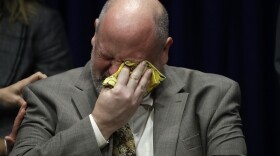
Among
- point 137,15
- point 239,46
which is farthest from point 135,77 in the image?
point 239,46

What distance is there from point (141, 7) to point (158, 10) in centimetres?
7

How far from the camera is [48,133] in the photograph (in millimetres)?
1834

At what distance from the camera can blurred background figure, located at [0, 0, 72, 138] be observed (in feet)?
8.09

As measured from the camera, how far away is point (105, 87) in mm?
1748

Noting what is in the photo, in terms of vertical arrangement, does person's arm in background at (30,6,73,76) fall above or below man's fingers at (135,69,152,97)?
below

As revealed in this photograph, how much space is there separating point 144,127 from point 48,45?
2.53 ft

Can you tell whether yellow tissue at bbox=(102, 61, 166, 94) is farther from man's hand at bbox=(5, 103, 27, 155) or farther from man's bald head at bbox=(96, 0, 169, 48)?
man's hand at bbox=(5, 103, 27, 155)

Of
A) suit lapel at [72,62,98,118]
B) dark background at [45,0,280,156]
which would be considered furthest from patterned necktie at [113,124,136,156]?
dark background at [45,0,280,156]

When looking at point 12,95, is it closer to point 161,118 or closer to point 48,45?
point 48,45

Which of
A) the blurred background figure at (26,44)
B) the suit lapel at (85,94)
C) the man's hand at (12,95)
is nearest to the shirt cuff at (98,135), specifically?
the suit lapel at (85,94)

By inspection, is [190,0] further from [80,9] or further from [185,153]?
[185,153]

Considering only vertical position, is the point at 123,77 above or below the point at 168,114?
above

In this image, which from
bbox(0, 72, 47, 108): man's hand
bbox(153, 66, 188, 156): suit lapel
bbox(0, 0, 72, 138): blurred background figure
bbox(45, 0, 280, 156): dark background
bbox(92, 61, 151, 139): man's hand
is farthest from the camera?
bbox(45, 0, 280, 156): dark background

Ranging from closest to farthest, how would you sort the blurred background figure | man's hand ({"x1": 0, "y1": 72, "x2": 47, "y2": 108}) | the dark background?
man's hand ({"x1": 0, "y1": 72, "x2": 47, "y2": 108})
the blurred background figure
the dark background
